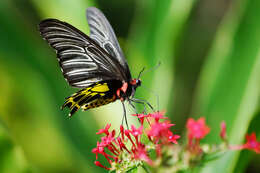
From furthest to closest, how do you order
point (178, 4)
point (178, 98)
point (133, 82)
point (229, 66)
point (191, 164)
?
point (178, 98)
point (178, 4)
point (229, 66)
point (133, 82)
point (191, 164)

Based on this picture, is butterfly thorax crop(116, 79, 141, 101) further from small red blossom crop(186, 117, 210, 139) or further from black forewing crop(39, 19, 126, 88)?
small red blossom crop(186, 117, 210, 139)

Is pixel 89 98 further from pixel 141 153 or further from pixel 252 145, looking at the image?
pixel 252 145

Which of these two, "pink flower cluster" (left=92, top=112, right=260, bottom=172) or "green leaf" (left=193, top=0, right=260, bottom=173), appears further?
"green leaf" (left=193, top=0, right=260, bottom=173)

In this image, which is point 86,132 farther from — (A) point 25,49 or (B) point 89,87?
(B) point 89,87

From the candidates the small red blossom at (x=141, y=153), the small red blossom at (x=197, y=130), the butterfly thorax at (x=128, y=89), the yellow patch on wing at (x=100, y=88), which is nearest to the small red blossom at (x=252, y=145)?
the small red blossom at (x=197, y=130)

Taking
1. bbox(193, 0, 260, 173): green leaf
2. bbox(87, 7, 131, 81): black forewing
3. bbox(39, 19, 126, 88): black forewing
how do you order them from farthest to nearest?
1. bbox(193, 0, 260, 173): green leaf
2. bbox(87, 7, 131, 81): black forewing
3. bbox(39, 19, 126, 88): black forewing

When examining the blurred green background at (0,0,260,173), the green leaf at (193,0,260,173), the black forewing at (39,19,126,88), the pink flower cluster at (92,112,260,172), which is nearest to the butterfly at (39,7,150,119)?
the black forewing at (39,19,126,88)

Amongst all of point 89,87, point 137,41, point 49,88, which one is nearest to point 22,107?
point 49,88

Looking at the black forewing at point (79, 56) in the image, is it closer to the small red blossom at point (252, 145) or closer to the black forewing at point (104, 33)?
the black forewing at point (104, 33)
